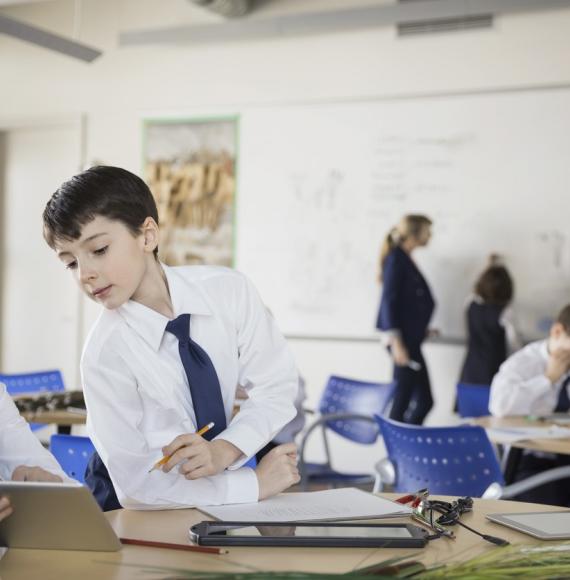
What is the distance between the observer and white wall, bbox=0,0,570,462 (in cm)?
586

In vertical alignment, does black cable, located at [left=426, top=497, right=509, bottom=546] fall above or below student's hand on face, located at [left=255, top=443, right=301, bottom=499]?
below

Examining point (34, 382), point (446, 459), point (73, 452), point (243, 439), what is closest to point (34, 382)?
point (34, 382)

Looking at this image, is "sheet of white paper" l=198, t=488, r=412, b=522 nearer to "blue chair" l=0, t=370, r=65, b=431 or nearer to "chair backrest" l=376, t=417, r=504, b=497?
"chair backrest" l=376, t=417, r=504, b=497

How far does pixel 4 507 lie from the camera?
1319mm

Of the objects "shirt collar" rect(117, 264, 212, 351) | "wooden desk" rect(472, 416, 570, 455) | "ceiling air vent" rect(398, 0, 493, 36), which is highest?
"ceiling air vent" rect(398, 0, 493, 36)

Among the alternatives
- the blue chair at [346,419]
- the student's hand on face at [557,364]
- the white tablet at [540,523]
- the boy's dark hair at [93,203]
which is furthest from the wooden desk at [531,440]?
the boy's dark hair at [93,203]

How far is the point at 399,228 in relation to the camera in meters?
6.01

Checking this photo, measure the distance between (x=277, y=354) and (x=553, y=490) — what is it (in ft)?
6.58

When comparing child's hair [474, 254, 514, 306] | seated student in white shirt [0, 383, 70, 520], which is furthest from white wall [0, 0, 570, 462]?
seated student in white shirt [0, 383, 70, 520]

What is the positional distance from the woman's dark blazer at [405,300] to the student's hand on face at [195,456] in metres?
4.15

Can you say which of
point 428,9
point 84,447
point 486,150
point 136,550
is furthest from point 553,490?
point 428,9

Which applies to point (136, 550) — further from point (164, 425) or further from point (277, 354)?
point (277, 354)

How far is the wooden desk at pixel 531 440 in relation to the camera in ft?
9.89

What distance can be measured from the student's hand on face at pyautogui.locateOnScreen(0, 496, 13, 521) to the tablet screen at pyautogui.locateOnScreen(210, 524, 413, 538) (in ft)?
1.07
